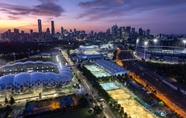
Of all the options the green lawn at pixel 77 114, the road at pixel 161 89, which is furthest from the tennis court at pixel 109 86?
the green lawn at pixel 77 114

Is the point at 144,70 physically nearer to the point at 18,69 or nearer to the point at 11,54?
the point at 18,69

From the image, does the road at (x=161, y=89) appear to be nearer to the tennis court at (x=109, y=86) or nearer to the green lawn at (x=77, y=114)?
the tennis court at (x=109, y=86)

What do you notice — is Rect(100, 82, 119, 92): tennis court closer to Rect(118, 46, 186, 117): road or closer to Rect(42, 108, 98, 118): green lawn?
Rect(118, 46, 186, 117): road

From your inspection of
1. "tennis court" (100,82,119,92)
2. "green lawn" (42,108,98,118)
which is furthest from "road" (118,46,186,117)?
"green lawn" (42,108,98,118)

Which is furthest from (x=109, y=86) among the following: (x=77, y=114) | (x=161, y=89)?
(x=77, y=114)

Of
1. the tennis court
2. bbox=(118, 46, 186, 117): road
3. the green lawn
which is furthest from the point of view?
the tennis court

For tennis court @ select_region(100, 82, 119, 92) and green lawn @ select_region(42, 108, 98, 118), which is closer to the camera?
green lawn @ select_region(42, 108, 98, 118)

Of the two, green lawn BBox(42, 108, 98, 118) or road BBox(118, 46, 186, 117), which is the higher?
road BBox(118, 46, 186, 117)

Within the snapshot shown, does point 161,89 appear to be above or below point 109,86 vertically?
below

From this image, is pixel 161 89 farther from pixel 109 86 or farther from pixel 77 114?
pixel 77 114

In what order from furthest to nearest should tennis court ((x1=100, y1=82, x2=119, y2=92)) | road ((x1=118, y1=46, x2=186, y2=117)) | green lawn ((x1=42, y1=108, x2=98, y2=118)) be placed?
tennis court ((x1=100, y1=82, x2=119, y2=92))
road ((x1=118, y1=46, x2=186, y2=117))
green lawn ((x1=42, y1=108, x2=98, y2=118))

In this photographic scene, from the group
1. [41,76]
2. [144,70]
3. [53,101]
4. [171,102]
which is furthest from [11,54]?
[171,102]
